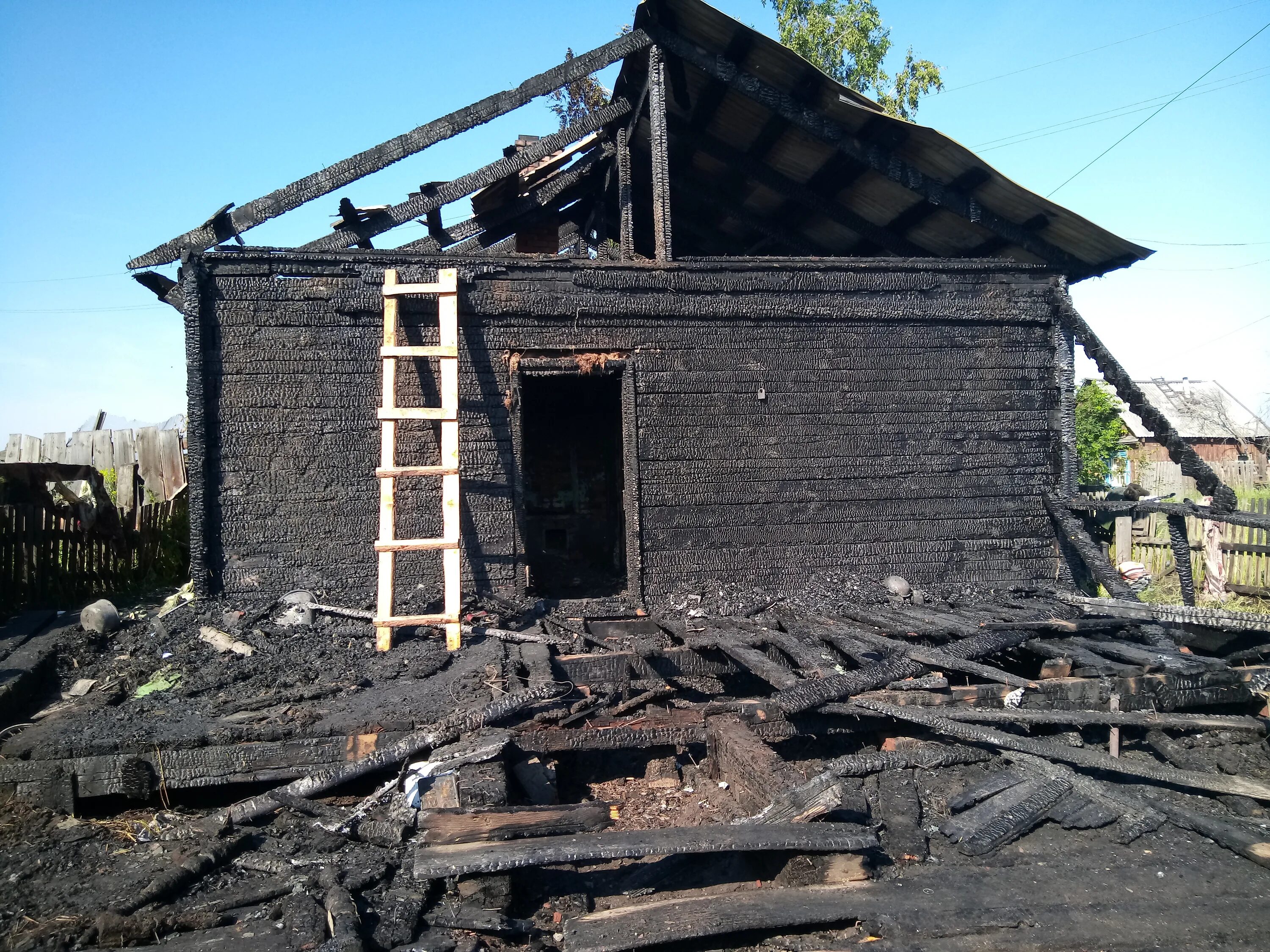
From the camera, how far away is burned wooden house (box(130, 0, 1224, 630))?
673 centimetres

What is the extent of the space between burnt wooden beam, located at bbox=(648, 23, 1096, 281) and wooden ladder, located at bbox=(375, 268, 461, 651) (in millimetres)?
2993

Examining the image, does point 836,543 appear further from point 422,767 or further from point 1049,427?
point 422,767

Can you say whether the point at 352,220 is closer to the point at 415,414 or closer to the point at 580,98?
the point at 415,414

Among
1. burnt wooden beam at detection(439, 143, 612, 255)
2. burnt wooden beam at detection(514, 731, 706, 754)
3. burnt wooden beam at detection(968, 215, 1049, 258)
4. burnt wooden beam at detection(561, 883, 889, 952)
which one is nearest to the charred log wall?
burnt wooden beam at detection(968, 215, 1049, 258)

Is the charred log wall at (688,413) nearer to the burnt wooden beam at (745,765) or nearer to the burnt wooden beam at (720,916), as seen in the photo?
the burnt wooden beam at (745,765)

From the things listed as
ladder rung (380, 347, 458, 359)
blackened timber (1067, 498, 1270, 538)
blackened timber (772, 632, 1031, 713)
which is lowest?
blackened timber (772, 632, 1031, 713)

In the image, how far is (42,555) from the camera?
7898 millimetres

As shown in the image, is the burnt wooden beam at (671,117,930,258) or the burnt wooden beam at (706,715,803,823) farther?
the burnt wooden beam at (671,117,930,258)

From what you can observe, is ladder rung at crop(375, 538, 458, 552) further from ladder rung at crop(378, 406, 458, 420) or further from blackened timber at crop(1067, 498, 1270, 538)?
blackened timber at crop(1067, 498, 1270, 538)

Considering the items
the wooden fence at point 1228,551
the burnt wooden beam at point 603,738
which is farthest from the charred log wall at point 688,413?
the wooden fence at point 1228,551

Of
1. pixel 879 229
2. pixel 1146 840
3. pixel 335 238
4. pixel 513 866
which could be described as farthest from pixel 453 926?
pixel 879 229

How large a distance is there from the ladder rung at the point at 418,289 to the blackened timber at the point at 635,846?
457 cm

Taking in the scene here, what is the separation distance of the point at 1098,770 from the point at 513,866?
137 inches

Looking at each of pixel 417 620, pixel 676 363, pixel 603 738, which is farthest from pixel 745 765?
pixel 676 363
